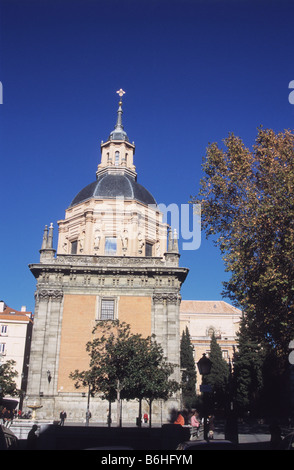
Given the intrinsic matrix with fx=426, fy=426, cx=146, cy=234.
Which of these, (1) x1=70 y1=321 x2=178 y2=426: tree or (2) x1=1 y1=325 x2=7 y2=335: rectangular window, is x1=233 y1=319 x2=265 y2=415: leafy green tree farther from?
(2) x1=1 y1=325 x2=7 y2=335: rectangular window

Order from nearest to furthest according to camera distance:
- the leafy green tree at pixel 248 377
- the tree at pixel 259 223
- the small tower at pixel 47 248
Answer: the tree at pixel 259 223, the small tower at pixel 47 248, the leafy green tree at pixel 248 377

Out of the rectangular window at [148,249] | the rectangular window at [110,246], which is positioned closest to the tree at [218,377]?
the rectangular window at [148,249]

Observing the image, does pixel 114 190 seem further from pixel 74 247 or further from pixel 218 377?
pixel 218 377

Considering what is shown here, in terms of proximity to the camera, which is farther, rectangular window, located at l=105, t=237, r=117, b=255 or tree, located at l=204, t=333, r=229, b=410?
tree, located at l=204, t=333, r=229, b=410

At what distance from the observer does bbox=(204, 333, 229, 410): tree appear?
41.2 metres

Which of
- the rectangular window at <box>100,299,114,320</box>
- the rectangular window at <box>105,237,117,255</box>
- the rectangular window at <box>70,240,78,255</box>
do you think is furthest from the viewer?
the rectangular window at <box>70,240,78,255</box>

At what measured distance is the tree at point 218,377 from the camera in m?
41.2

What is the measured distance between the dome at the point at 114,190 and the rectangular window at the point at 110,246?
397 centimetres

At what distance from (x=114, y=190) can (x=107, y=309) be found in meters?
12.0

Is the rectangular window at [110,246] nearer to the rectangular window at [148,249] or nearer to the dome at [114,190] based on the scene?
the rectangular window at [148,249]

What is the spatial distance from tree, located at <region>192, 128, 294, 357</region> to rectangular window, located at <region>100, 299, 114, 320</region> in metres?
12.0

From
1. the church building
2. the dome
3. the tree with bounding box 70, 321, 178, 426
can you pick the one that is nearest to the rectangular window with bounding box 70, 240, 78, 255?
the church building

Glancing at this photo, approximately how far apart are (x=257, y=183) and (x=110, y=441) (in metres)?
10.2
